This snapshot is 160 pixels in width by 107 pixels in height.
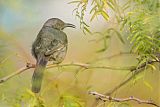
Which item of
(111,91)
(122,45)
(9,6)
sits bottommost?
(111,91)

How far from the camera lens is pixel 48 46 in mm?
877

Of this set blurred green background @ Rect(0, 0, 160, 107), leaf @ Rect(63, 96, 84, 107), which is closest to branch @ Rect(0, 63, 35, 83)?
blurred green background @ Rect(0, 0, 160, 107)

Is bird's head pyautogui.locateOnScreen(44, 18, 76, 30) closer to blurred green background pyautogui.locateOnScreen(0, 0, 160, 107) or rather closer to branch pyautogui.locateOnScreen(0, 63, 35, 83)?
blurred green background pyautogui.locateOnScreen(0, 0, 160, 107)

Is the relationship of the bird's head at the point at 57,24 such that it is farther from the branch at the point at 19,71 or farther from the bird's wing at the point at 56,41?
the branch at the point at 19,71

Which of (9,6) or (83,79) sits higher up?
(9,6)

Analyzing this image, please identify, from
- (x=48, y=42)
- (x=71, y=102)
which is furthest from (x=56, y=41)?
(x=71, y=102)

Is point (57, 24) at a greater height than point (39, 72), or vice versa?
point (57, 24)

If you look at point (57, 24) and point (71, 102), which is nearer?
point (71, 102)

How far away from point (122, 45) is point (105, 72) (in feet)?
0.28

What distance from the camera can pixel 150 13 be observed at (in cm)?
80

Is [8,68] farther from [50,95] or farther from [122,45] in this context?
[122,45]

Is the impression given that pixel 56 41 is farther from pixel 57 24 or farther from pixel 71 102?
pixel 71 102

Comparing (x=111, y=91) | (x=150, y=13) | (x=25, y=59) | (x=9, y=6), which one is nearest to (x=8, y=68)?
(x=25, y=59)

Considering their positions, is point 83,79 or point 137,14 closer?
point 137,14
